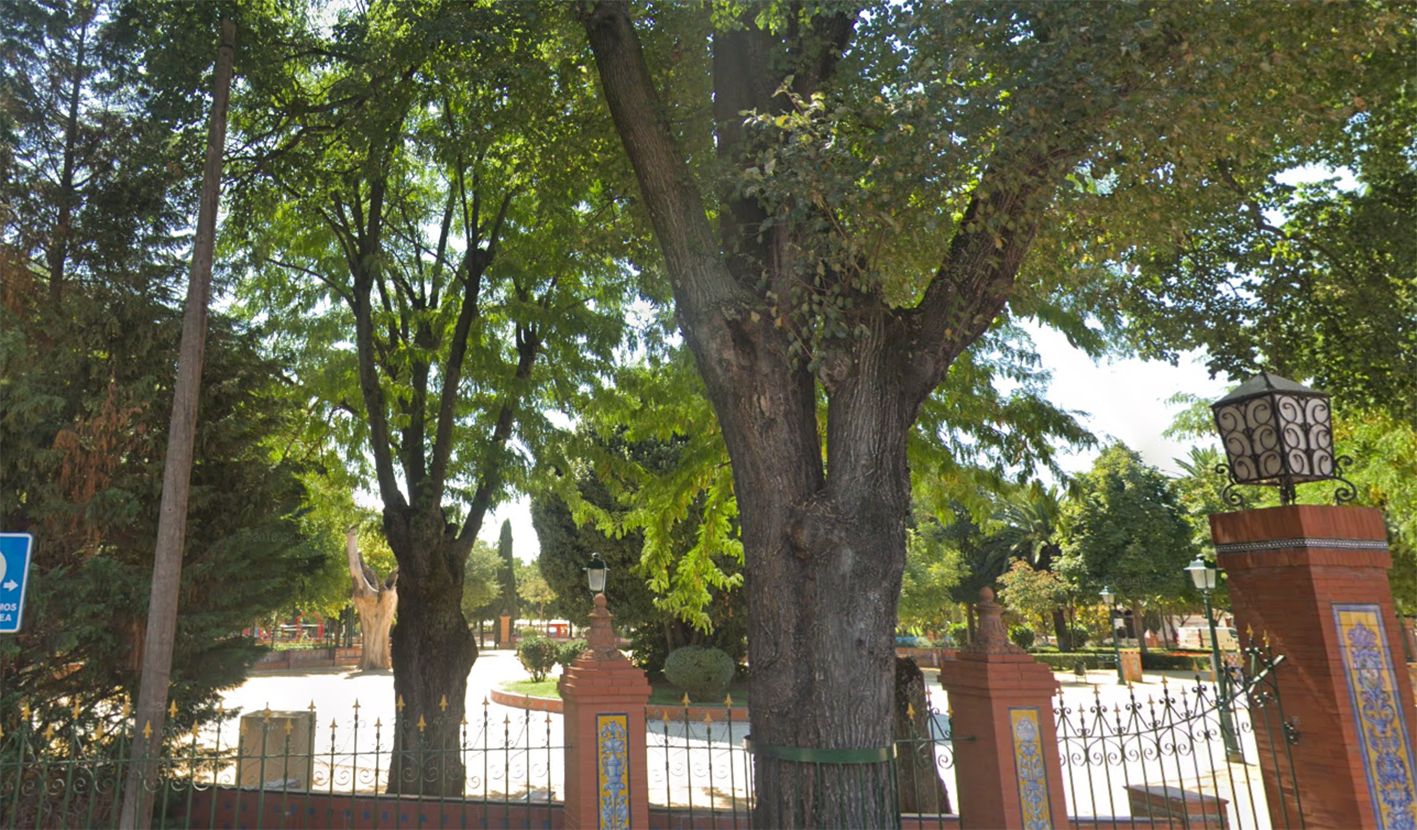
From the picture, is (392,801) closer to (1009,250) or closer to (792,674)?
(792,674)

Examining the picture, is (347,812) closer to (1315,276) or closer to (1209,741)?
(1209,741)

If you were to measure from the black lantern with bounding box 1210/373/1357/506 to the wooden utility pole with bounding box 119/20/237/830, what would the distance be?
740 cm

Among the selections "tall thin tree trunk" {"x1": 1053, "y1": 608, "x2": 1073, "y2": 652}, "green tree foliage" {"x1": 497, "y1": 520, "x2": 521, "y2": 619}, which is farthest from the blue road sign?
"green tree foliage" {"x1": 497, "y1": 520, "x2": 521, "y2": 619}

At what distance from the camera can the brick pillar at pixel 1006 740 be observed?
5.57 m

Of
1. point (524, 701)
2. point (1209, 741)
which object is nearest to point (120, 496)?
point (1209, 741)

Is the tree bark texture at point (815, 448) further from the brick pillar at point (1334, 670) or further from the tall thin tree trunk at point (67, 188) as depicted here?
the tall thin tree trunk at point (67, 188)

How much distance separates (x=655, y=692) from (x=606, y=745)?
54.6 ft

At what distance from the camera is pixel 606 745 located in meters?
5.77

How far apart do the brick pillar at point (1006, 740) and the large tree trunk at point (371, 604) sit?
30.5 metres

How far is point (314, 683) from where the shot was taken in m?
30.8

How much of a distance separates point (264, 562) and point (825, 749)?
6428 mm

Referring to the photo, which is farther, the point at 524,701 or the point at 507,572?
the point at 507,572

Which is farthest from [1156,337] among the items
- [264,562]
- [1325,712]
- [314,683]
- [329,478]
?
[314,683]

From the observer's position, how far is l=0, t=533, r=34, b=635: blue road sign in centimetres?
491
